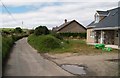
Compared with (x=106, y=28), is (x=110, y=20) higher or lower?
higher

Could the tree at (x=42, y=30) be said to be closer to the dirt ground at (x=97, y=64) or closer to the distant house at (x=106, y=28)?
the distant house at (x=106, y=28)

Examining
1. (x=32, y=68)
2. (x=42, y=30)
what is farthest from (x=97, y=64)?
(x=42, y=30)

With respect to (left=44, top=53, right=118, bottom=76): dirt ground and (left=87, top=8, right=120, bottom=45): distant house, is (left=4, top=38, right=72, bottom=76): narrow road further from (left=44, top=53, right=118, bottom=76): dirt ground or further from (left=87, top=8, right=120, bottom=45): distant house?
(left=87, top=8, right=120, bottom=45): distant house

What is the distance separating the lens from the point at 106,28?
37.0 m

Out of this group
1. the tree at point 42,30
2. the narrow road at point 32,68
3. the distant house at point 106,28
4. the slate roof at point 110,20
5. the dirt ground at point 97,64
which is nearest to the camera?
the narrow road at point 32,68

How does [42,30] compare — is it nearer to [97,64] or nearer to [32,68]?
[97,64]

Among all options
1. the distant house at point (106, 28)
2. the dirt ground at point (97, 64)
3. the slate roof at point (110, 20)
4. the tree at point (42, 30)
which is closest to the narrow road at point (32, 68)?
the dirt ground at point (97, 64)

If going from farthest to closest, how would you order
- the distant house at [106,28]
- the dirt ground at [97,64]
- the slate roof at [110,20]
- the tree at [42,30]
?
1. the tree at [42,30]
2. the distant house at [106,28]
3. the slate roof at [110,20]
4. the dirt ground at [97,64]

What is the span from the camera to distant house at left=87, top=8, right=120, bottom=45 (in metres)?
36.9

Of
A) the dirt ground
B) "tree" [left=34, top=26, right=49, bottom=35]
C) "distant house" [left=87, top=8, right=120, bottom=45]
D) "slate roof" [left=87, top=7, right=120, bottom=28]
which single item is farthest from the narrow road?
"tree" [left=34, top=26, right=49, bottom=35]

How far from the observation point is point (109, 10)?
4528cm

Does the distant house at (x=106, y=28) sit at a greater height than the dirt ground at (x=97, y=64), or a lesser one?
greater

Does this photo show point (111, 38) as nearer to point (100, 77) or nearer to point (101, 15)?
point (101, 15)

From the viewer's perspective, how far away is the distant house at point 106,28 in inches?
1453
